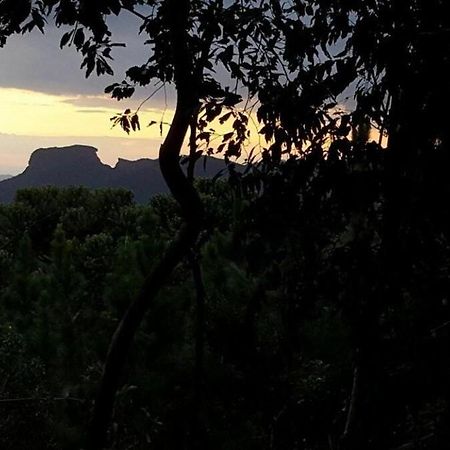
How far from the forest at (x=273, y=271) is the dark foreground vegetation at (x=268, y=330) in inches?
0.5

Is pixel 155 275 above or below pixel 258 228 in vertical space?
below

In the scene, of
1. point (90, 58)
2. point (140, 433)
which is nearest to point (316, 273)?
point (90, 58)

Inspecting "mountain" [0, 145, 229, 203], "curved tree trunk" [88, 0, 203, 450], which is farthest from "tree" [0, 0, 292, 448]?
"mountain" [0, 145, 229, 203]

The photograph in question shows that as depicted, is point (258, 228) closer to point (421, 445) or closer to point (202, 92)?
point (202, 92)

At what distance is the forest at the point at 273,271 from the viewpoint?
2.54 metres

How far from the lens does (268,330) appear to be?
8281 mm

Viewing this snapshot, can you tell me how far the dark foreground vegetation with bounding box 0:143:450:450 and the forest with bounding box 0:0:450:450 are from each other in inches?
0.5

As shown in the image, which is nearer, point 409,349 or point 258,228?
point 258,228

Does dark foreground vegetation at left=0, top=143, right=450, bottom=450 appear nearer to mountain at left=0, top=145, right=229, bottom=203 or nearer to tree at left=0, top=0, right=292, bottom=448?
tree at left=0, top=0, right=292, bottom=448

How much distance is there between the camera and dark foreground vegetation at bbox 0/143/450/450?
2596mm

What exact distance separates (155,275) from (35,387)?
311cm

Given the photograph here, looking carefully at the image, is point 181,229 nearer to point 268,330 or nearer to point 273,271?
point 273,271

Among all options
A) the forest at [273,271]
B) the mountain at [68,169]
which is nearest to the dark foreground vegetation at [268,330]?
the forest at [273,271]

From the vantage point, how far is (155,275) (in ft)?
16.5
